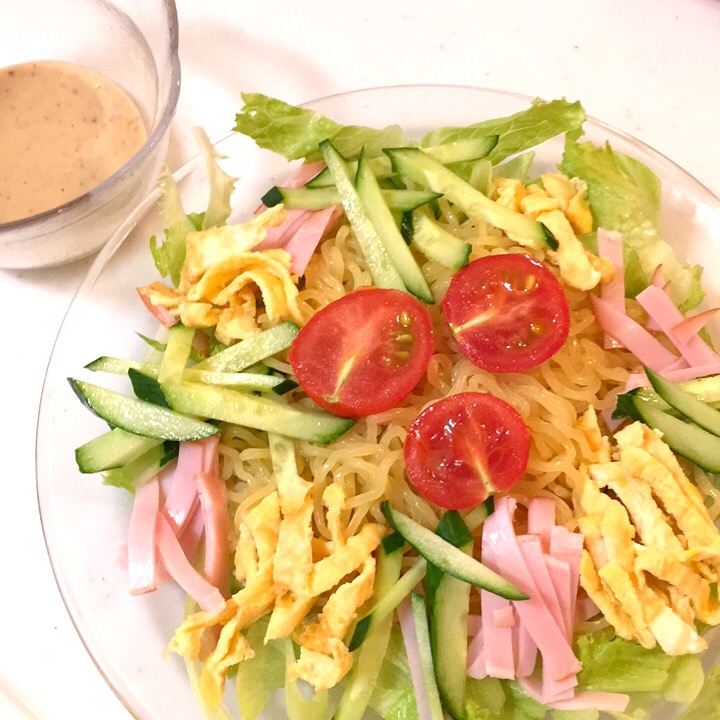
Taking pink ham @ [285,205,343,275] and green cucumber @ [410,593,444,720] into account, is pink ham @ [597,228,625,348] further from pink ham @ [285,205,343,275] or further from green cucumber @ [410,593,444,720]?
green cucumber @ [410,593,444,720]

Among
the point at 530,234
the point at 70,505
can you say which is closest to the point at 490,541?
Result: the point at 530,234

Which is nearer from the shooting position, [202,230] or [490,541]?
[490,541]

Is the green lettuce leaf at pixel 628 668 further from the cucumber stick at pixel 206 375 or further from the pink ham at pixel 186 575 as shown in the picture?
the cucumber stick at pixel 206 375

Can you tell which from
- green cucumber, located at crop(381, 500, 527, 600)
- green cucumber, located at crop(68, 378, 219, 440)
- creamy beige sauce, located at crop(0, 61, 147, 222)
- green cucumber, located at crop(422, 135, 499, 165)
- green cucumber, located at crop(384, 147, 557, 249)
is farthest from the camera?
creamy beige sauce, located at crop(0, 61, 147, 222)

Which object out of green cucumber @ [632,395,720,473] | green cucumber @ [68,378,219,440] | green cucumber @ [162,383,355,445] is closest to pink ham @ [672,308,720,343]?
green cucumber @ [632,395,720,473]

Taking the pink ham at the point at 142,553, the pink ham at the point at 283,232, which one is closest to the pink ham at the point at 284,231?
the pink ham at the point at 283,232

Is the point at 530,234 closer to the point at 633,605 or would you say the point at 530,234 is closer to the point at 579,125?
the point at 579,125
